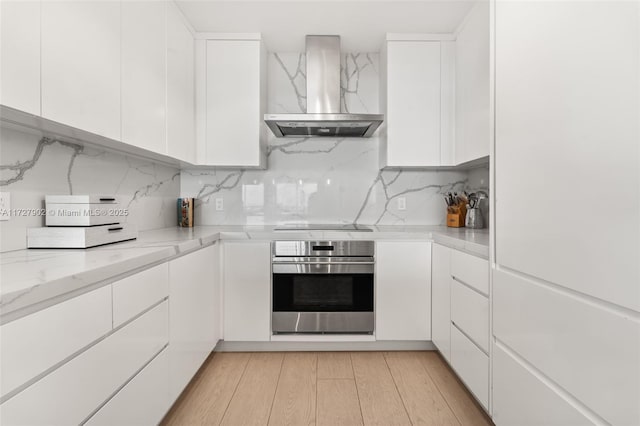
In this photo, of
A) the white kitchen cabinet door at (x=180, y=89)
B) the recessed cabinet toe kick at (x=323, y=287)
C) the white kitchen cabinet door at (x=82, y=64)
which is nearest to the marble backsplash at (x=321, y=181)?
the white kitchen cabinet door at (x=180, y=89)

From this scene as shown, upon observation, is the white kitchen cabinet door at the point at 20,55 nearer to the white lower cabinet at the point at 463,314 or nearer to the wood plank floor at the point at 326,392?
the wood plank floor at the point at 326,392

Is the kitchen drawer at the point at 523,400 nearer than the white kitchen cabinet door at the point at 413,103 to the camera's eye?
Yes

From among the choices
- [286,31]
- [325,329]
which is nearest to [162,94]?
[286,31]

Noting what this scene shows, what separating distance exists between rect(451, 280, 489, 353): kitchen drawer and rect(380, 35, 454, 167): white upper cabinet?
1076mm

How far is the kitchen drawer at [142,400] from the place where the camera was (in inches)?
43.2

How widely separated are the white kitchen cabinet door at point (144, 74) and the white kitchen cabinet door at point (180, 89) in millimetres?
87

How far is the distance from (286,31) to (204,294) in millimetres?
1965

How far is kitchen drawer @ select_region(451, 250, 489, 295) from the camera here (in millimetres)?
1560

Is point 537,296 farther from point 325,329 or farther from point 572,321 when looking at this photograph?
point 325,329

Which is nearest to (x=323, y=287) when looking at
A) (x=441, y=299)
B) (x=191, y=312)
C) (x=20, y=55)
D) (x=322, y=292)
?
(x=322, y=292)

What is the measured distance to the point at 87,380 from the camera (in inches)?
38.5

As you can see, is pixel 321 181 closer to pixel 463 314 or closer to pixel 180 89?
pixel 180 89

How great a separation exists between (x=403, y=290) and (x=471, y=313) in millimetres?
634

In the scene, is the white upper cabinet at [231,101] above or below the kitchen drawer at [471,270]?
above
